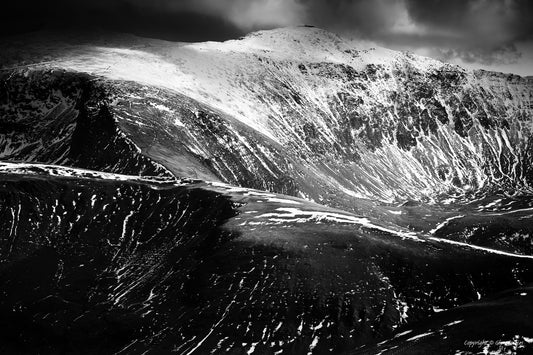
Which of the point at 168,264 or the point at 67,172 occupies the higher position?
the point at 67,172

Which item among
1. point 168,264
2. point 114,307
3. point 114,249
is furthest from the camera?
point 114,249

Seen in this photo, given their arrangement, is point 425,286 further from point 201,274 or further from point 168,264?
point 168,264

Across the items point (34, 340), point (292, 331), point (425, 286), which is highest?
point (425, 286)

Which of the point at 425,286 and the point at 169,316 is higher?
the point at 425,286

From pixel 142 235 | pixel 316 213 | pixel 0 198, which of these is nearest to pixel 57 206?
pixel 0 198

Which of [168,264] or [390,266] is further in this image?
[168,264]

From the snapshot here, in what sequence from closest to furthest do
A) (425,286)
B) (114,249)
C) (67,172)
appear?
(425,286)
(114,249)
(67,172)

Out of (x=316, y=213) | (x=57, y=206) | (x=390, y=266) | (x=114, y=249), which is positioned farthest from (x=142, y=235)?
(x=390, y=266)

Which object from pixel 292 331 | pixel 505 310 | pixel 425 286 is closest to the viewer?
pixel 505 310

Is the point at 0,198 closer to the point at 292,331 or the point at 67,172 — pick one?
the point at 67,172
